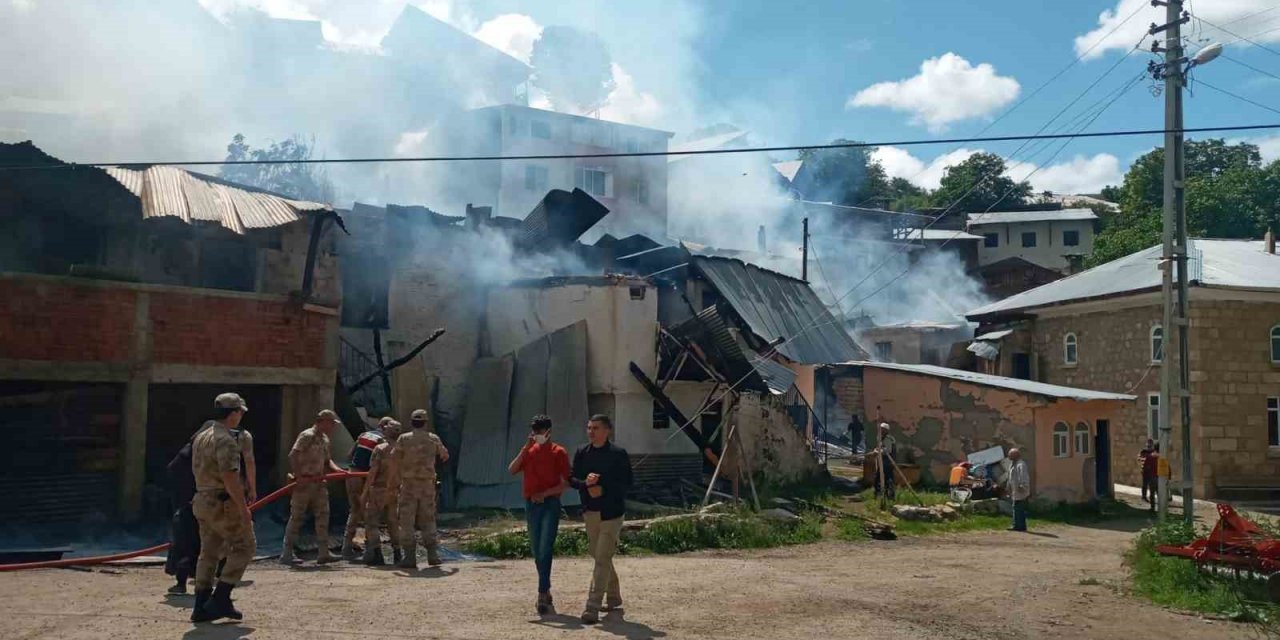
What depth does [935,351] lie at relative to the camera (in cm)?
4078

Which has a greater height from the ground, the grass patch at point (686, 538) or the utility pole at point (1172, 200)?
the utility pole at point (1172, 200)

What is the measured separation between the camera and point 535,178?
51.7m

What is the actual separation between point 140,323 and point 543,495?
8.63 m

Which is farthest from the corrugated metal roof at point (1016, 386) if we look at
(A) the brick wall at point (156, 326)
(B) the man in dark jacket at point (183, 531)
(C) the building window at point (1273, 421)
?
(B) the man in dark jacket at point (183, 531)

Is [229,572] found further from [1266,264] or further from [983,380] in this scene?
[1266,264]

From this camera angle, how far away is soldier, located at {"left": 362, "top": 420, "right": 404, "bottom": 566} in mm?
11484

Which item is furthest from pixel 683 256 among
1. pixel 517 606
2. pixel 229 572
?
pixel 229 572

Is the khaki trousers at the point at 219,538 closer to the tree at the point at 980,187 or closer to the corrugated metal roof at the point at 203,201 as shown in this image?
the corrugated metal roof at the point at 203,201

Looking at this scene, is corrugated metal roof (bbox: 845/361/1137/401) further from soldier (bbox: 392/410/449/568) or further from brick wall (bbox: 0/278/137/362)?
brick wall (bbox: 0/278/137/362)

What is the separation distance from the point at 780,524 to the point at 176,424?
10117 millimetres

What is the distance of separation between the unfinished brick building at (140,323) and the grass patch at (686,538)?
481cm

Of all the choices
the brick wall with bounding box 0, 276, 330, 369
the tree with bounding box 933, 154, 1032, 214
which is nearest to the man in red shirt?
the brick wall with bounding box 0, 276, 330, 369

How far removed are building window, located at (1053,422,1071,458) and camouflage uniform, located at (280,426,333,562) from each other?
56.2 ft

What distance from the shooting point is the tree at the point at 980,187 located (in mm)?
66562
